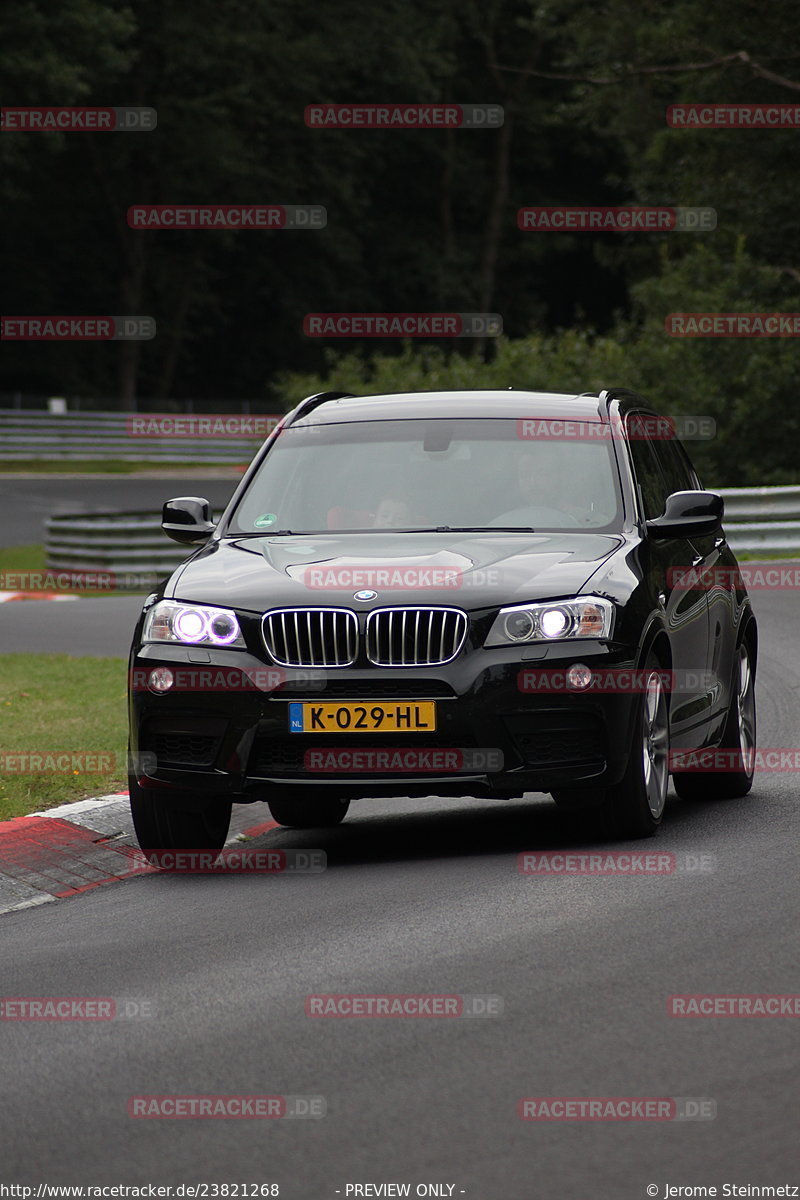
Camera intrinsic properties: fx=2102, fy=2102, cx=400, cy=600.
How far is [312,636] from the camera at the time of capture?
8.31 metres

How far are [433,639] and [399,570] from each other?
39cm

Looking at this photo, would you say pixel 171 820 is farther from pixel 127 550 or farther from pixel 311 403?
pixel 127 550

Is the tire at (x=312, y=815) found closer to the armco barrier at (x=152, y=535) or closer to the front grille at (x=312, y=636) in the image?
the front grille at (x=312, y=636)

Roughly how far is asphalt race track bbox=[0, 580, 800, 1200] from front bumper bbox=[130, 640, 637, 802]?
398 millimetres

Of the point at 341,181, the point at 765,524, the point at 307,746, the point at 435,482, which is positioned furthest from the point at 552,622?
the point at 341,181

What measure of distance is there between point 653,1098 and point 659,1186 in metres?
0.60

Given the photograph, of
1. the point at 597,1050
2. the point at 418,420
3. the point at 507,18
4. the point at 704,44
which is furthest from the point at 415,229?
the point at 597,1050

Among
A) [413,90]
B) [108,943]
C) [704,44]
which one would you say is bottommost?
[108,943]

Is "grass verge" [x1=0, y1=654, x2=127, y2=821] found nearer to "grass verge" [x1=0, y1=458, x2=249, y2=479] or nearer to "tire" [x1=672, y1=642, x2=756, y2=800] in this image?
"tire" [x1=672, y1=642, x2=756, y2=800]

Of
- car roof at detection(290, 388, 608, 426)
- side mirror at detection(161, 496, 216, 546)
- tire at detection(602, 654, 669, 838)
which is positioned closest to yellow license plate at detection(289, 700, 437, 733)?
tire at detection(602, 654, 669, 838)

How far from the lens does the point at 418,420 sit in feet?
32.4

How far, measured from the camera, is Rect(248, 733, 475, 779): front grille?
8188 millimetres

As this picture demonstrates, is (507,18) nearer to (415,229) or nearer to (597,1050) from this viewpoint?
(415,229)

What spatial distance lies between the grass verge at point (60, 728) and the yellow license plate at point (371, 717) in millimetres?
2131
